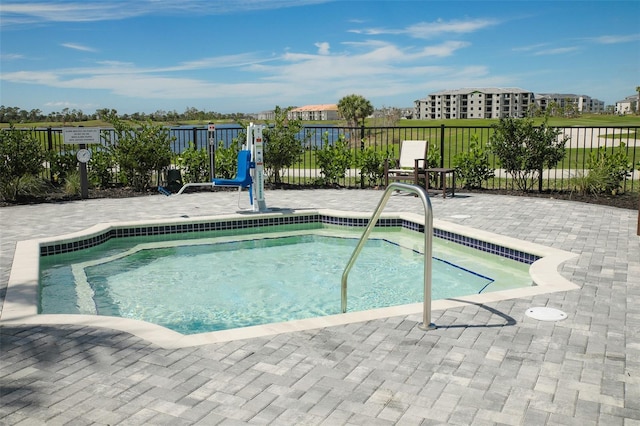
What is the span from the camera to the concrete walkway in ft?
9.00

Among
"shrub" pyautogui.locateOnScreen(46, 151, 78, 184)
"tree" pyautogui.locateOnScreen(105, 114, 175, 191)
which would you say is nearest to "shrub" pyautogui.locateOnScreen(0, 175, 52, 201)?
"shrub" pyautogui.locateOnScreen(46, 151, 78, 184)

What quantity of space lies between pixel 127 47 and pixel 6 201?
3111 cm

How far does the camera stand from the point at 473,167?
12.4 meters

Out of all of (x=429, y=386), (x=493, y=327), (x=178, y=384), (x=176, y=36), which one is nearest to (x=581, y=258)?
(x=493, y=327)

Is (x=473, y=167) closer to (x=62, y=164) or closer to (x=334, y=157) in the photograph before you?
(x=334, y=157)

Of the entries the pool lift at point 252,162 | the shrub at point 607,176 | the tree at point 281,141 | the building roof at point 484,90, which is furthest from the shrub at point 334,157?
the building roof at point 484,90

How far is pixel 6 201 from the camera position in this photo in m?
10.7

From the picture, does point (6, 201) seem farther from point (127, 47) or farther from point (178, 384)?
point (127, 47)

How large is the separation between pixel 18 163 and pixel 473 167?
9.50 m

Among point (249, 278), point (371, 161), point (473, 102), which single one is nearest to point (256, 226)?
point (249, 278)

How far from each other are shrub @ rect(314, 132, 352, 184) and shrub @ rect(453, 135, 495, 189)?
2.52 metres

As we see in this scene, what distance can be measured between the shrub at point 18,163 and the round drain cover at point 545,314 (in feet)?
32.8

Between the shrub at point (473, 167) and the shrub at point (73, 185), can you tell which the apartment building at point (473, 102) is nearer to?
the shrub at point (473, 167)

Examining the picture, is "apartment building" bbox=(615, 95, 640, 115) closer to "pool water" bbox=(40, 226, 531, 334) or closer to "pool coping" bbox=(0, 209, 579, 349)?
"pool water" bbox=(40, 226, 531, 334)
